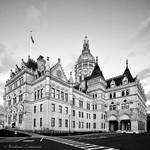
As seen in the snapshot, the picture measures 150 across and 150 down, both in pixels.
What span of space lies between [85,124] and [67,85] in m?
16.5

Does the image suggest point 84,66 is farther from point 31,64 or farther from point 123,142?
point 123,142

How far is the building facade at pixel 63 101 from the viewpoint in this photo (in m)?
39.8

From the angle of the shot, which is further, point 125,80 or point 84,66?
point 84,66

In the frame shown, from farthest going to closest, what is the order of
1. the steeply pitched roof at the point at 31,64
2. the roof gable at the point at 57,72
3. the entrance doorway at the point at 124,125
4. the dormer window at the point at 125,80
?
the dormer window at the point at 125,80 → the entrance doorway at the point at 124,125 → the steeply pitched roof at the point at 31,64 → the roof gable at the point at 57,72

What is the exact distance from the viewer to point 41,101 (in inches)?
1566

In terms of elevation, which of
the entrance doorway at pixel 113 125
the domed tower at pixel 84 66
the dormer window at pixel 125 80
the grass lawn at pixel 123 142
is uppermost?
the domed tower at pixel 84 66

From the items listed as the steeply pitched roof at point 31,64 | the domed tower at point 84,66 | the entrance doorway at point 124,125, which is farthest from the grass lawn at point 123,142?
the domed tower at point 84,66

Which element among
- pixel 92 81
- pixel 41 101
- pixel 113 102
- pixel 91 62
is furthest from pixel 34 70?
pixel 91 62

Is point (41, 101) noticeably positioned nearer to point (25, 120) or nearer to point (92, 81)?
point (25, 120)

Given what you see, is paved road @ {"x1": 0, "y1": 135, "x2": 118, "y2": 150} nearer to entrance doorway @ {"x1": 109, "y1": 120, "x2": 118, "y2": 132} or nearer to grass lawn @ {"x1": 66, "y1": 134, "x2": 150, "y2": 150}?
grass lawn @ {"x1": 66, "y1": 134, "x2": 150, "y2": 150}

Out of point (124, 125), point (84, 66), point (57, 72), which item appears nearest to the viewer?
point (57, 72)

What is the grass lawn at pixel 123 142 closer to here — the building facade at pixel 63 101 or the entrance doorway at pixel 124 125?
the building facade at pixel 63 101

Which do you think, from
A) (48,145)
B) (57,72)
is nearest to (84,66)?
(57,72)

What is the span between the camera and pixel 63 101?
→ 43.1m
